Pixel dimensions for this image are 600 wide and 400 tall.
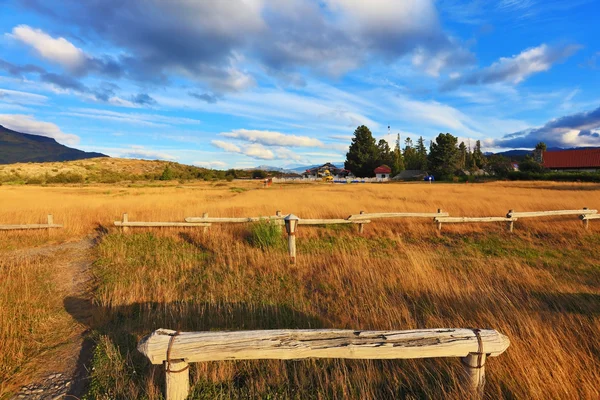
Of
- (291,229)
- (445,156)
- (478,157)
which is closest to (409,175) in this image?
(445,156)

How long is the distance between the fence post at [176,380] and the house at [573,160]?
79.0m

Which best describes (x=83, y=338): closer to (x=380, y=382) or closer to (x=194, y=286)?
(x=194, y=286)

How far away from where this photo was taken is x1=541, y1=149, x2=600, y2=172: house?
5866 cm

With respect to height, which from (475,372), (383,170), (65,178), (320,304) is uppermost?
(383,170)

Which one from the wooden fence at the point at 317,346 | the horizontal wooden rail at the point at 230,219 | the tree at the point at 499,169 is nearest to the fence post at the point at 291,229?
the horizontal wooden rail at the point at 230,219

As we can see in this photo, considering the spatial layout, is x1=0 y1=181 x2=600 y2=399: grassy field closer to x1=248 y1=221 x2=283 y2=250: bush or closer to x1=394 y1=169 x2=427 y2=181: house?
x1=248 y1=221 x2=283 y2=250: bush

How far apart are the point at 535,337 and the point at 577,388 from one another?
0.85m

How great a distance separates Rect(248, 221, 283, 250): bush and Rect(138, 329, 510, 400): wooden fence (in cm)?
622

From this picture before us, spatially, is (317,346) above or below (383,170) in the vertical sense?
below

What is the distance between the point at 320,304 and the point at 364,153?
82293mm

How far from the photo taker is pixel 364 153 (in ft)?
275

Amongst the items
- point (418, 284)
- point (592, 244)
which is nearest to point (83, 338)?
point (418, 284)

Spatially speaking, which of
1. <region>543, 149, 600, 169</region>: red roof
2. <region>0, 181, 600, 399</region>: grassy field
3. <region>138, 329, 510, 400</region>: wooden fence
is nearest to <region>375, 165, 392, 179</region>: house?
<region>543, 149, 600, 169</region>: red roof

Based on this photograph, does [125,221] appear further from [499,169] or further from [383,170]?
[383,170]
